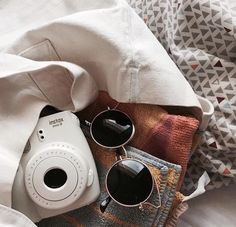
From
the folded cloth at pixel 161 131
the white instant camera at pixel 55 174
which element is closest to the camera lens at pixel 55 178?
the white instant camera at pixel 55 174

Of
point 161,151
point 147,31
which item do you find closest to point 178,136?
point 161,151

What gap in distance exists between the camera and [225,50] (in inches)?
22.7

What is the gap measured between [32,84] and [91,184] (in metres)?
0.15

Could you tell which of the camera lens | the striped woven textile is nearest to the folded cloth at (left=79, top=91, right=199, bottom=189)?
the striped woven textile

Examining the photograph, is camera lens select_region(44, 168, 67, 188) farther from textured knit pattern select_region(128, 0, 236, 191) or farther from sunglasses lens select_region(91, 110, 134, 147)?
textured knit pattern select_region(128, 0, 236, 191)

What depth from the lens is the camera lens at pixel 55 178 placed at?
20.5 inches

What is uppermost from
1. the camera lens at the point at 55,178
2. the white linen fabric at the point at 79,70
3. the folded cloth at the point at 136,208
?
the white linen fabric at the point at 79,70

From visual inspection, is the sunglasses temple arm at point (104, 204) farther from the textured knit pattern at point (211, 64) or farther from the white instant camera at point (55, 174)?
the textured knit pattern at point (211, 64)

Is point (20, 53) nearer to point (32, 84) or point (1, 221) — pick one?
point (32, 84)

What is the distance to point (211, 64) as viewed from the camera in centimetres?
58

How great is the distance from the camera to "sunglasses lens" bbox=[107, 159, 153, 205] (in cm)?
53

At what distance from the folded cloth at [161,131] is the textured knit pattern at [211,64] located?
0.05 meters

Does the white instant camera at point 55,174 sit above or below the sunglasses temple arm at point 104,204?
above

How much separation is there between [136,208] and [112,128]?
10 cm
